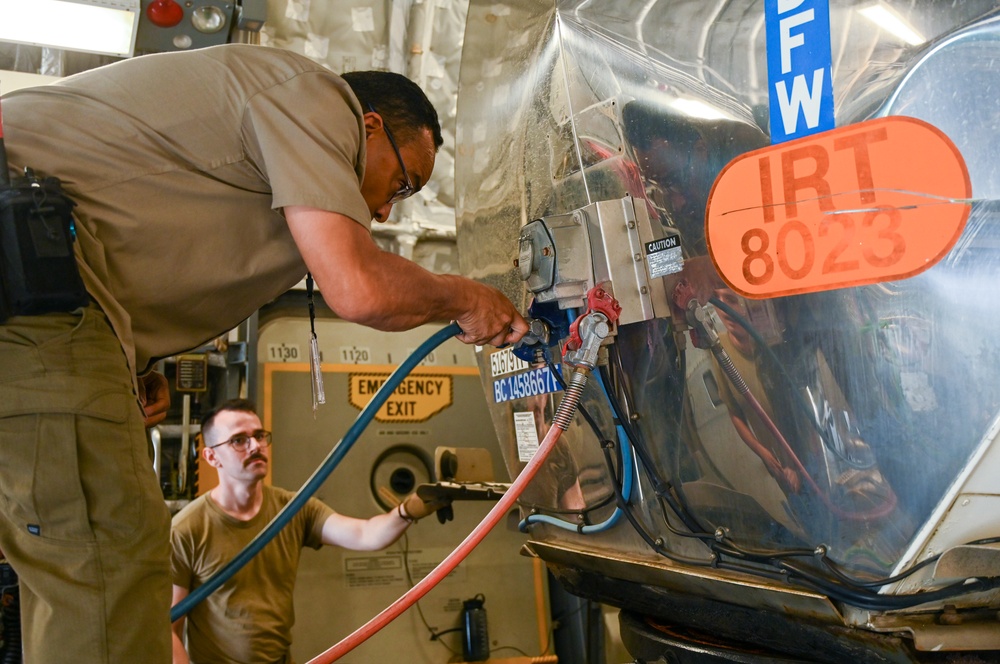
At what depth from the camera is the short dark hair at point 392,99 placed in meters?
1.75

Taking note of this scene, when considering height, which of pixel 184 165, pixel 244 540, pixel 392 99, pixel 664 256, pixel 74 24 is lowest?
pixel 244 540

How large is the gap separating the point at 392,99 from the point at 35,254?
0.73 m

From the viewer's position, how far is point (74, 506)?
1270mm

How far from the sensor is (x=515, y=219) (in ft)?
6.56

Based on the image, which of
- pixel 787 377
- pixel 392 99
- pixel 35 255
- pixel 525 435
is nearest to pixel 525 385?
pixel 525 435

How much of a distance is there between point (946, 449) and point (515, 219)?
104cm

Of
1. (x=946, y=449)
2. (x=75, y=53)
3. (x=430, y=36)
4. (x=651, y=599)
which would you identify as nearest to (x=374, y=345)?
(x=430, y=36)

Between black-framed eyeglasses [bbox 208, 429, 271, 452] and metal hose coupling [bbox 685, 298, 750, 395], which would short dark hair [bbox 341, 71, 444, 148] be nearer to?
metal hose coupling [bbox 685, 298, 750, 395]

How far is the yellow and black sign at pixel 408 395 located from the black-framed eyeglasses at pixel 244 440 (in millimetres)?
598

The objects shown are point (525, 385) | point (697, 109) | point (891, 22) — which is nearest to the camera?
point (891, 22)

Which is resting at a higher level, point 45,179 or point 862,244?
point 45,179

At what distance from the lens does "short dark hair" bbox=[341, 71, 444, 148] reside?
1751 millimetres

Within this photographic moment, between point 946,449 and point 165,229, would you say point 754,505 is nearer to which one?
point 946,449

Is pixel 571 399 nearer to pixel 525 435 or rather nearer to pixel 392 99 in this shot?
pixel 525 435
